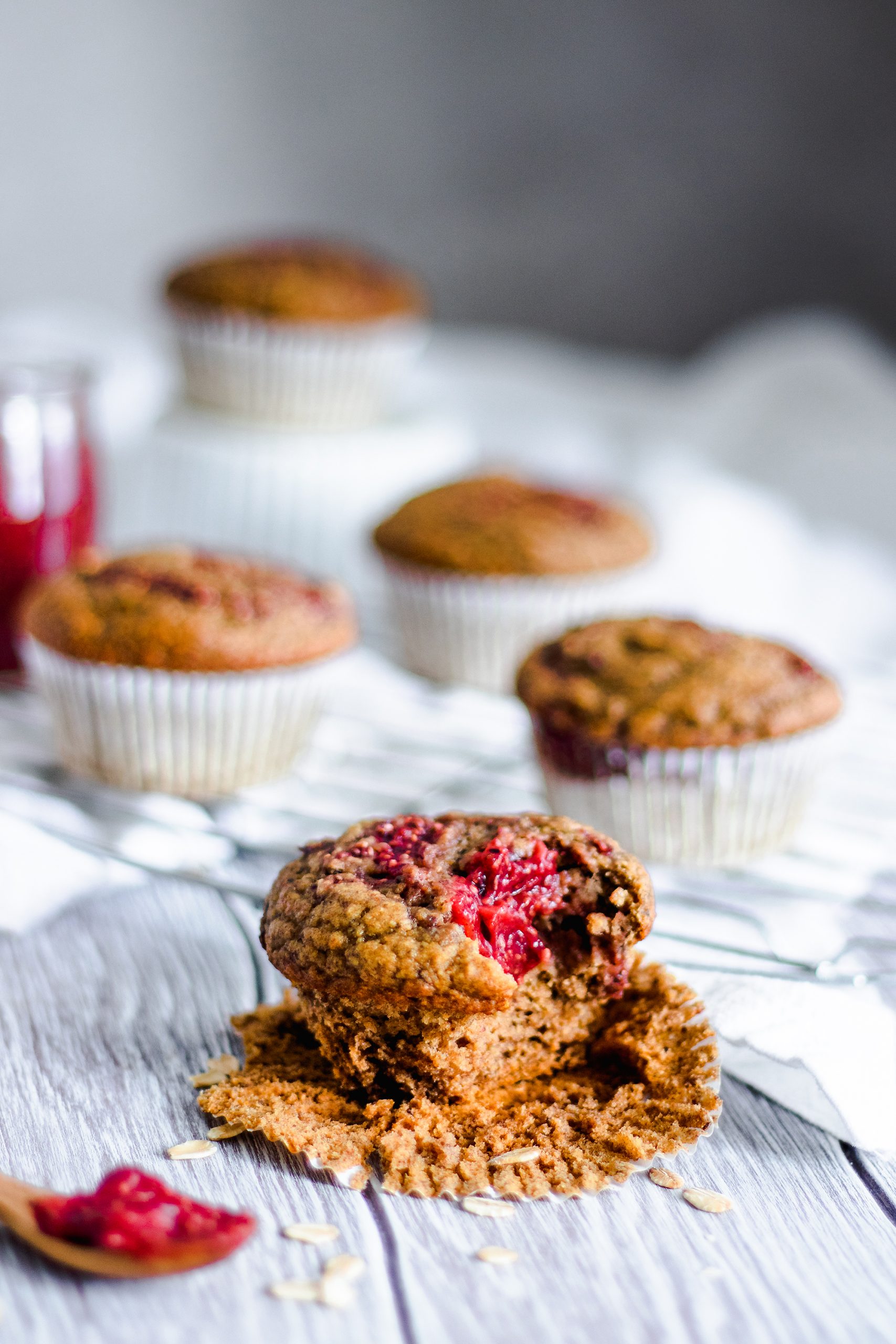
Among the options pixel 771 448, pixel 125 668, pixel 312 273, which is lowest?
pixel 771 448

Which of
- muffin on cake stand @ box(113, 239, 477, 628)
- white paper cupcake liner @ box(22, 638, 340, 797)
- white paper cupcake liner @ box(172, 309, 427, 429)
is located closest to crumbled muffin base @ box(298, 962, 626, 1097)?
white paper cupcake liner @ box(22, 638, 340, 797)

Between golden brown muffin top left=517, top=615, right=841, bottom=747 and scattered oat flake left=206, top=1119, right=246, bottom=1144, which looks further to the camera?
golden brown muffin top left=517, top=615, right=841, bottom=747

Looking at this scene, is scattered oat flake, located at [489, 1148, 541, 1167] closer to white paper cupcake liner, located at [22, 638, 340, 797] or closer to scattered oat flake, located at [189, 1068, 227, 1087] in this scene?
scattered oat flake, located at [189, 1068, 227, 1087]

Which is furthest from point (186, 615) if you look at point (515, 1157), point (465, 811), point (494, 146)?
point (494, 146)

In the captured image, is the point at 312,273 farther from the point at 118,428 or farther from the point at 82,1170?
the point at 82,1170

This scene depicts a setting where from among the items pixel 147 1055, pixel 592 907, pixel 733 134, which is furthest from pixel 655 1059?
pixel 733 134
